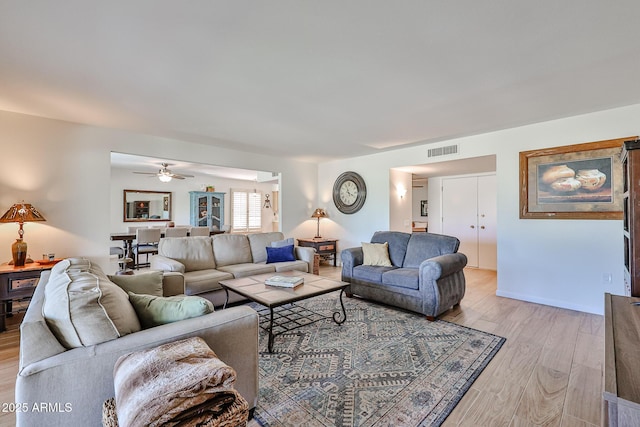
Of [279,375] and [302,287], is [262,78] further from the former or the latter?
[279,375]

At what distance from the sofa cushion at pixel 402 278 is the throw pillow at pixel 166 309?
95.4 inches

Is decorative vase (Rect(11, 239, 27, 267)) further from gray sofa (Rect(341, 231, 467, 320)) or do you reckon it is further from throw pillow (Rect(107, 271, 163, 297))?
gray sofa (Rect(341, 231, 467, 320))

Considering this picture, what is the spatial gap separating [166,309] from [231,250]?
2.76m

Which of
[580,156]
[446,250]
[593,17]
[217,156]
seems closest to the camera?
[593,17]

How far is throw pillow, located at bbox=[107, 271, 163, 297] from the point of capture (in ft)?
7.10

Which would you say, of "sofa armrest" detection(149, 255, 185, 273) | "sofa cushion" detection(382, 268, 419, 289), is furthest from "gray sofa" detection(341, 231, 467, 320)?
"sofa armrest" detection(149, 255, 185, 273)

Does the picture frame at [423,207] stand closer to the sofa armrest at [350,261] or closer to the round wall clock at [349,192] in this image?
the round wall clock at [349,192]

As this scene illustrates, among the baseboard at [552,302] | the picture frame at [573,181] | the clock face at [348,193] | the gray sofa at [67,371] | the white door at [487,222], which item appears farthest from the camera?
the clock face at [348,193]

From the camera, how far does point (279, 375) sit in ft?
7.11

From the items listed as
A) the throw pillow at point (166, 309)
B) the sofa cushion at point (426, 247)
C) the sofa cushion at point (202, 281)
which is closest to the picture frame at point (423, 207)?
the sofa cushion at point (426, 247)

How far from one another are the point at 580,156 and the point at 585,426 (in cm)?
312

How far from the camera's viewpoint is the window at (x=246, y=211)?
9.38 meters

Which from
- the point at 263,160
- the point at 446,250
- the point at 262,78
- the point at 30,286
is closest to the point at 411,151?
the point at 446,250

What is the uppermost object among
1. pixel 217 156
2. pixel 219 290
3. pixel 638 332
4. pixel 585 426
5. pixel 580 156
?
pixel 217 156
